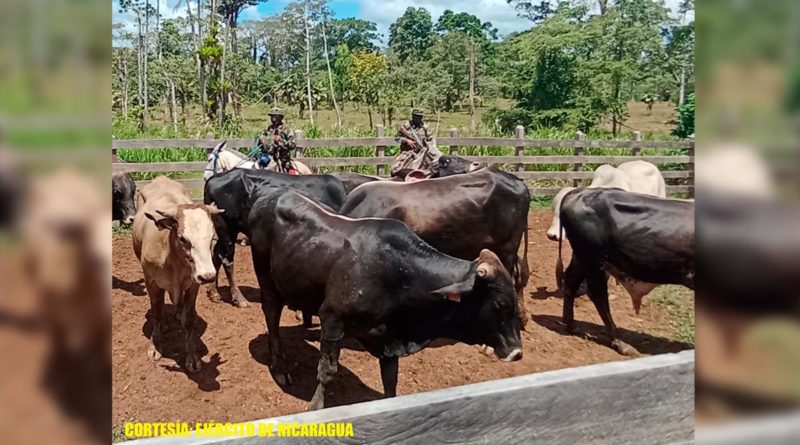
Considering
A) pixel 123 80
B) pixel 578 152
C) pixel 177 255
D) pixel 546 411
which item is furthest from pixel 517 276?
pixel 123 80

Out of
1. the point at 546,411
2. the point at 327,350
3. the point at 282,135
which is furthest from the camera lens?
the point at 282,135

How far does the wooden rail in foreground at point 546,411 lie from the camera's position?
2.59 metres

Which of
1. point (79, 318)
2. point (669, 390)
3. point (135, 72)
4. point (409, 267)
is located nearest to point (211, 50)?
point (135, 72)

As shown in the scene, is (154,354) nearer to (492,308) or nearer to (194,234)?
(194,234)

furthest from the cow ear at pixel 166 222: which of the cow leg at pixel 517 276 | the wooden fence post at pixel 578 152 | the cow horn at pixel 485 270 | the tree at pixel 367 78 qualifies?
the tree at pixel 367 78

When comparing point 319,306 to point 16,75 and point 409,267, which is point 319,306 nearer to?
point 409,267

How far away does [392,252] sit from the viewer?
4.16 meters

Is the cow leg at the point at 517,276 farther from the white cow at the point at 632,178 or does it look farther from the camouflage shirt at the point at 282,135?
the camouflage shirt at the point at 282,135

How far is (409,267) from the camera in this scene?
413 centimetres

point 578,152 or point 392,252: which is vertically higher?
point 578,152

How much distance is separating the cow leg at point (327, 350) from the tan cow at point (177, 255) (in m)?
0.87

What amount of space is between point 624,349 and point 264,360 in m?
3.32

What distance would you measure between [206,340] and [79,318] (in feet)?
17.3

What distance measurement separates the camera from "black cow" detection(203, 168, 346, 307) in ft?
22.5
